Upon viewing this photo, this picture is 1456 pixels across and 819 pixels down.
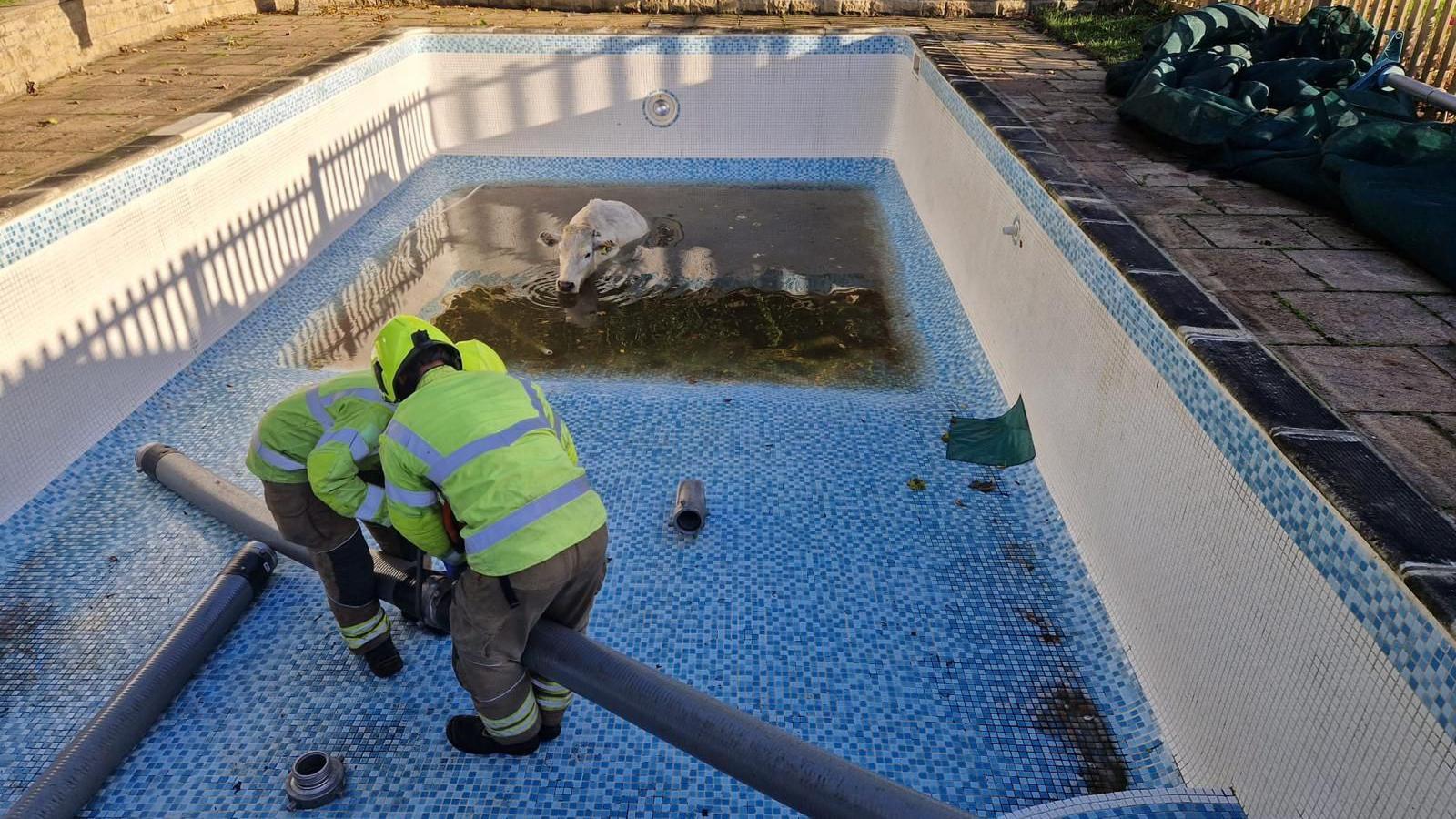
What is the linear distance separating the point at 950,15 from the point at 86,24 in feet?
33.5

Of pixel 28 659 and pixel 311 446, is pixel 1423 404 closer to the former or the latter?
pixel 311 446

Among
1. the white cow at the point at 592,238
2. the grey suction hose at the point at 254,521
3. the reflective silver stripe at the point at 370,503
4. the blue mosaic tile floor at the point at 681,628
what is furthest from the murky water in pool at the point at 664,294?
the reflective silver stripe at the point at 370,503

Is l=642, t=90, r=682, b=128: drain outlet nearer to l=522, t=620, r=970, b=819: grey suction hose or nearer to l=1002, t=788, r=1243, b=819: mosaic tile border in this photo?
l=522, t=620, r=970, b=819: grey suction hose

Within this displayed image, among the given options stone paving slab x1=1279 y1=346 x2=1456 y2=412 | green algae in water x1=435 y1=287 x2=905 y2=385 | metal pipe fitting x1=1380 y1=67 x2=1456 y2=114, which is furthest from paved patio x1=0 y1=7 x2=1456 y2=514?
green algae in water x1=435 y1=287 x2=905 y2=385

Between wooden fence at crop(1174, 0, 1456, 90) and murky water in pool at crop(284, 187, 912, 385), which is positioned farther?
murky water in pool at crop(284, 187, 912, 385)

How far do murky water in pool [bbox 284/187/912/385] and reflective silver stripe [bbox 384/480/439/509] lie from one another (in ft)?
11.0

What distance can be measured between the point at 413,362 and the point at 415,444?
1.11 feet

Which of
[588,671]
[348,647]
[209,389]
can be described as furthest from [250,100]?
[588,671]

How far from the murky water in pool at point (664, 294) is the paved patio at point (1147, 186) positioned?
1.79 m

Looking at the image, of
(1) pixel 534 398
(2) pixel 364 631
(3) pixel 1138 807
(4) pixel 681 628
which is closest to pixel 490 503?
(1) pixel 534 398

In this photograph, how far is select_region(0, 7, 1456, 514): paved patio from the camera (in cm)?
346

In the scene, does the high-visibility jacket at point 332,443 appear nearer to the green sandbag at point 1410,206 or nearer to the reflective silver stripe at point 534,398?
the reflective silver stripe at point 534,398

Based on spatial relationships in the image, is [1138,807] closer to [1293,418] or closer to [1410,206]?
[1293,418]

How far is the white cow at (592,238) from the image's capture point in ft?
24.6
